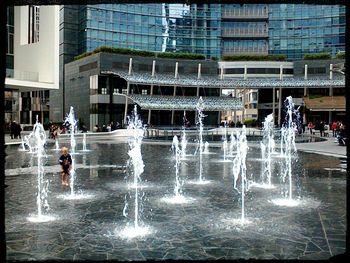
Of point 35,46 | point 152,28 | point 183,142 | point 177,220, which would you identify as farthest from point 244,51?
point 177,220

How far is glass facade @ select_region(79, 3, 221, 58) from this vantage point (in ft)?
221

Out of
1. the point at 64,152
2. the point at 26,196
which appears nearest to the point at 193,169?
the point at 64,152

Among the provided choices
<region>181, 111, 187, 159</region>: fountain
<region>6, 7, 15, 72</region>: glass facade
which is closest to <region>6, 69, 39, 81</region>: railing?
<region>6, 7, 15, 72</region>: glass facade

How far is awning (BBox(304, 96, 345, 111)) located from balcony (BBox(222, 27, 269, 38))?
71.6 ft

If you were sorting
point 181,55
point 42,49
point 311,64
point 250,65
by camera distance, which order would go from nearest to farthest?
point 42,49 < point 181,55 < point 311,64 < point 250,65

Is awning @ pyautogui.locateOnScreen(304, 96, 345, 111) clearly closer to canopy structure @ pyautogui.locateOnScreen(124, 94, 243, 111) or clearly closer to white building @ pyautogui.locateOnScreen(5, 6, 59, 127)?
canopy structure @ pyautogui.locateOnScreen(124, 94, 243, 111)

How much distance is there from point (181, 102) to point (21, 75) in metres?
30.7

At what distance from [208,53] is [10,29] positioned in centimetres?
4431

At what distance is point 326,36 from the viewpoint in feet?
255

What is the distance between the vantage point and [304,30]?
3127 inches

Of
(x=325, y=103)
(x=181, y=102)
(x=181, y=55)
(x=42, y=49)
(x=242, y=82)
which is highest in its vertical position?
(x=181, y=55)

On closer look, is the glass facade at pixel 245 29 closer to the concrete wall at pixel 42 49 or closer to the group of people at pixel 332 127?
the group of people at pixel 332 127

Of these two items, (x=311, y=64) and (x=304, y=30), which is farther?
(x=304, y=30)

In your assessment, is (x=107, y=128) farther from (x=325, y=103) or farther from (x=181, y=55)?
(x=325, y=103)
